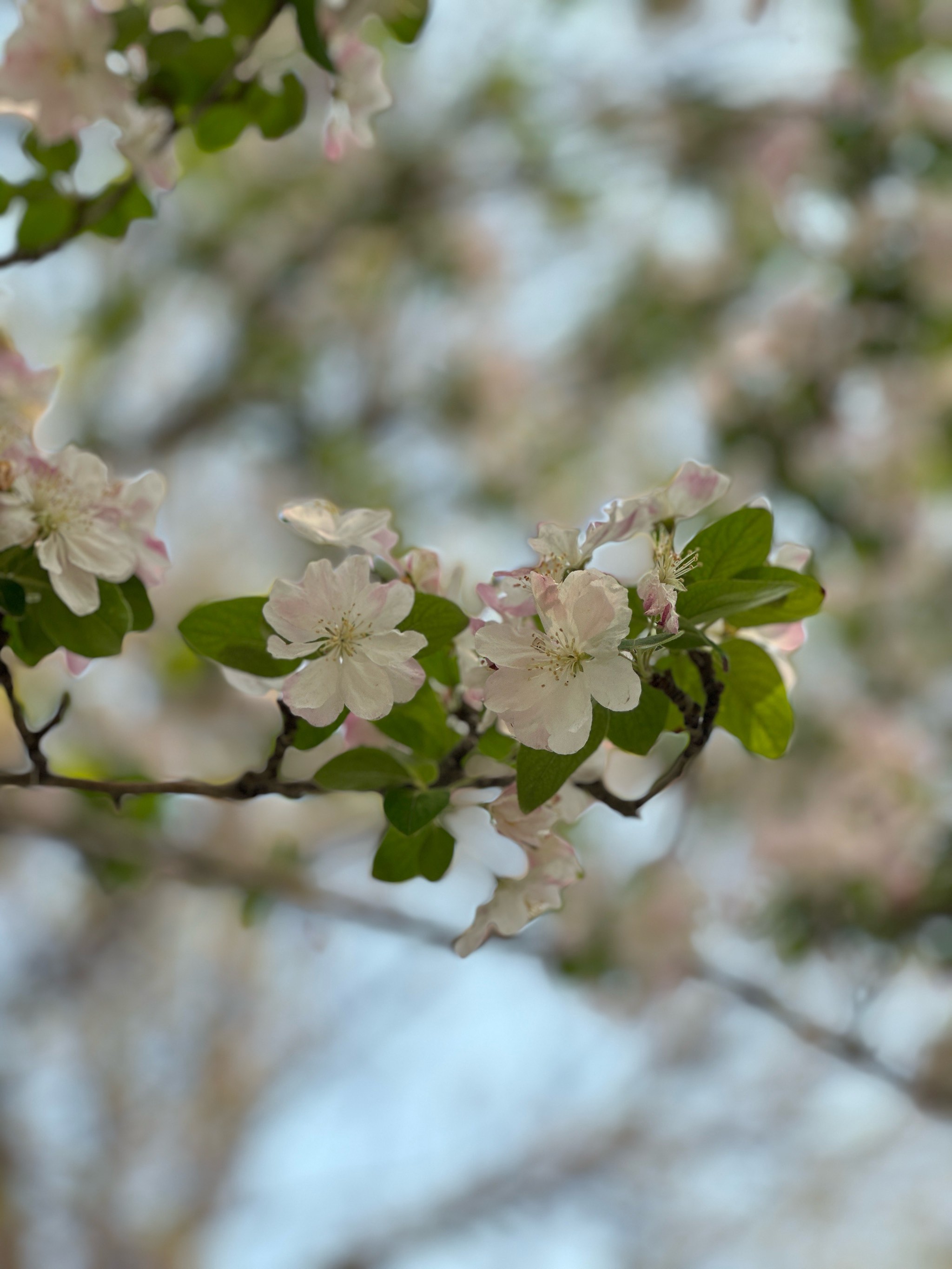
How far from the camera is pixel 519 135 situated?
2.46 metres

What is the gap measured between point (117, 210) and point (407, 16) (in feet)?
0.81

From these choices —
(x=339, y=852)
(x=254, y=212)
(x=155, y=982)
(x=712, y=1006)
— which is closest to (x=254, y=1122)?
(x=155, y=982)

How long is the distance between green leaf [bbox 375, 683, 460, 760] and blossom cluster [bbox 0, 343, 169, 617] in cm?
14

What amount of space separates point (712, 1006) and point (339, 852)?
1.93m

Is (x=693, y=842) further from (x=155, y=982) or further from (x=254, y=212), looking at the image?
(x=155, y=982)

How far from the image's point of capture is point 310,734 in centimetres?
52

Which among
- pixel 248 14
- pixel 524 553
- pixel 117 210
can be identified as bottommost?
pixel 524 553

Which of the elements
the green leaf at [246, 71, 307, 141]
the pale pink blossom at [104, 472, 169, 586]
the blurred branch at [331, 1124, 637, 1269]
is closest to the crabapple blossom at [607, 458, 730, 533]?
the pale pink blossom at [104, 472, 169, 586]

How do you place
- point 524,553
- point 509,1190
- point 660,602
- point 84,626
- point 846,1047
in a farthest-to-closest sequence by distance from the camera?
point 509,1190 < point 524,553 < point 846,1047 < point 84,626 < point 660,602

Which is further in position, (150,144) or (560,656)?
(150,144)

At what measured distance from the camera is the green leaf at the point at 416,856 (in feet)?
1.76

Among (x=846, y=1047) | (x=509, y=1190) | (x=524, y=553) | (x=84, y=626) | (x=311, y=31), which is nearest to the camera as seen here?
(x=84, y=626)

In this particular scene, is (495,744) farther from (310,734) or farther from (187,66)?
(187,66)

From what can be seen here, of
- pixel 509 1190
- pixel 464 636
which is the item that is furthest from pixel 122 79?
pixel 509 1190
